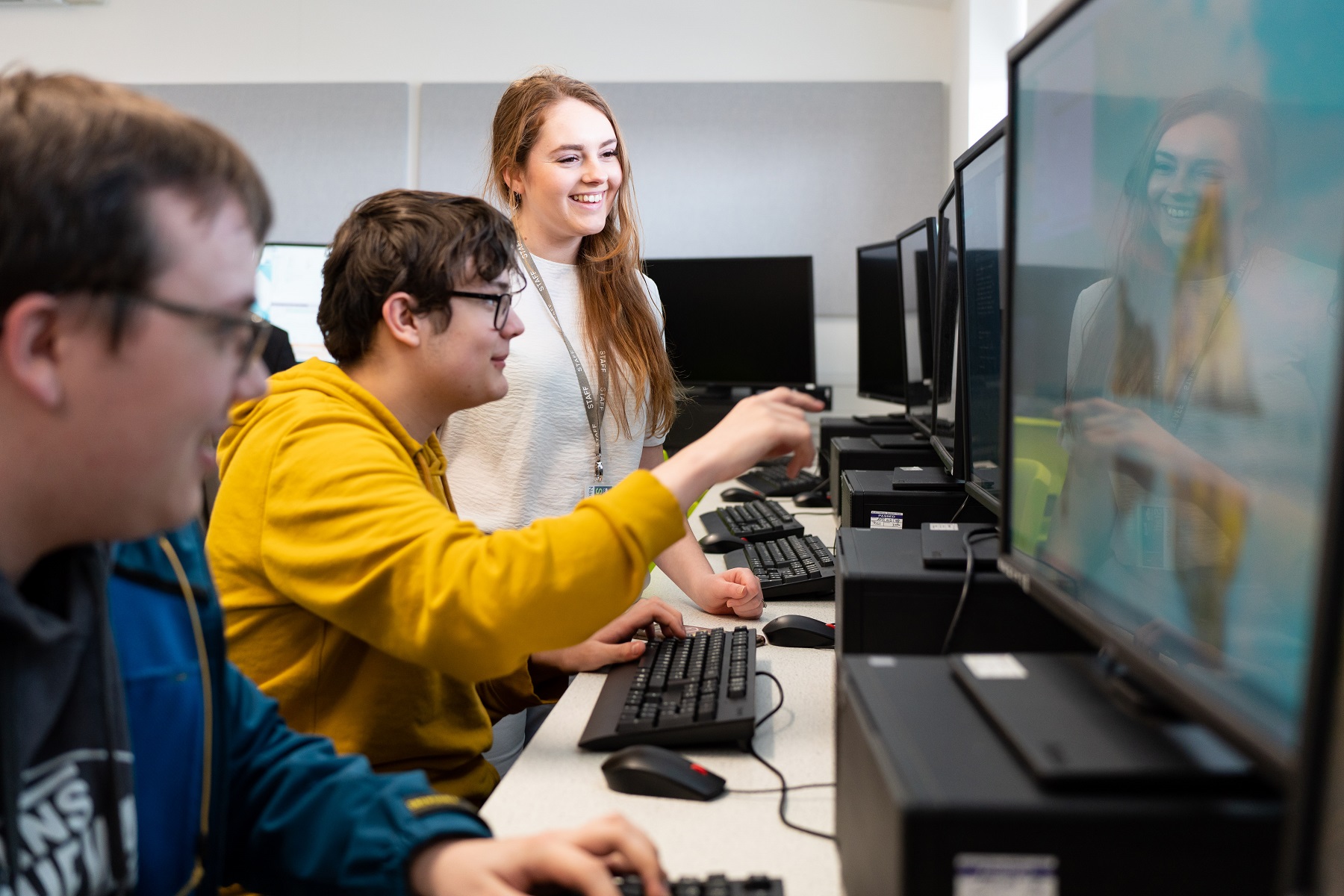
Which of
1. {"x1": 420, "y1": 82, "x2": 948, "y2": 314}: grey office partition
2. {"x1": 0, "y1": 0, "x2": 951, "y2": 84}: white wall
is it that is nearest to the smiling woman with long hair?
{"x1": 420, "y1": 82, "x2": 948, "y2": 314}: grey office partition

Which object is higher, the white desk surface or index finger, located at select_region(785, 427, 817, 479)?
index finger, located at select_region(785, 427, 817, 479)

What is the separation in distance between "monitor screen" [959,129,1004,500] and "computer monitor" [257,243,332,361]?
9.64ft

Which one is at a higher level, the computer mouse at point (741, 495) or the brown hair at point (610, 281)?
the brown hair at point (610, 281)

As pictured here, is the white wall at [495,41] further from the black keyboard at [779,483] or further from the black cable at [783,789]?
the black cable at [783,789]

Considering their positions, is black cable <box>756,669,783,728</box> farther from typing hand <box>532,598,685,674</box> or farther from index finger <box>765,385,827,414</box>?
index finger <box>765,385,827,414</box>

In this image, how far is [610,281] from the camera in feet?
5.95

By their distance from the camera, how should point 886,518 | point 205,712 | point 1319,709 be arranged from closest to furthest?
point 1319,709 → point 205,712 → point 886,518

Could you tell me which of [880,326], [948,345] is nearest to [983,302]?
[948,345]

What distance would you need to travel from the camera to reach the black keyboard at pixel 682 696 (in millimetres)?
987

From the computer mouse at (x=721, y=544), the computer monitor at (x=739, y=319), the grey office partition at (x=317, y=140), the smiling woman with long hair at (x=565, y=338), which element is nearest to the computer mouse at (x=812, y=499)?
the computer mouse at (x=721, y=544)

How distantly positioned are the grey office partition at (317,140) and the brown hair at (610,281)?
2.34 meters

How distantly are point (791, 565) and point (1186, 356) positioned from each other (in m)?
0.87

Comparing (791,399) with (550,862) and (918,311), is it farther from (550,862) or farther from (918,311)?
(918,311)

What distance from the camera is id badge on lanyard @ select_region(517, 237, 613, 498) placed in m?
1.72
